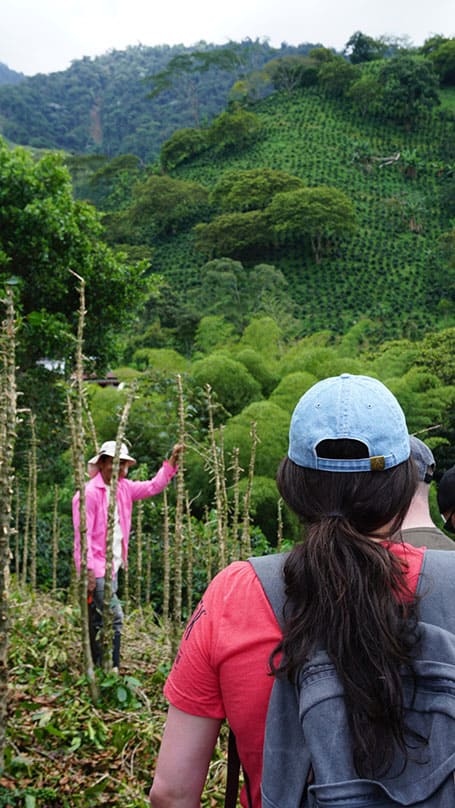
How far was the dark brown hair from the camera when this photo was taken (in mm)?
728

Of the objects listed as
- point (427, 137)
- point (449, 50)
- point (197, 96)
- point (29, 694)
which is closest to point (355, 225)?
point (427, 137)

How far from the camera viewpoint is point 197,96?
6881 cm

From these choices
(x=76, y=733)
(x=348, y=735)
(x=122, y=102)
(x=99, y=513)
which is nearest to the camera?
(x=348, y=735)

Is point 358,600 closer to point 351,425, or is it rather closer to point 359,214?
point 351,425

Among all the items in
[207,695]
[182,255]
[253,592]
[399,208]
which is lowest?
[207,695]

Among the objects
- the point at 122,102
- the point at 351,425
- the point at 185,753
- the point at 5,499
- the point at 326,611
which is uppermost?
the point at 122,102

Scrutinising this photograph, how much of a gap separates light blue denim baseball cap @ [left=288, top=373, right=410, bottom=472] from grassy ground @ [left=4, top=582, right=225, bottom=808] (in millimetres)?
1603

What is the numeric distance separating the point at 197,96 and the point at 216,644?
247ft

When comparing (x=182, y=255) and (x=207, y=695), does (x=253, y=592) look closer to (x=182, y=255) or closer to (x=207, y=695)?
(x=207, y=695)

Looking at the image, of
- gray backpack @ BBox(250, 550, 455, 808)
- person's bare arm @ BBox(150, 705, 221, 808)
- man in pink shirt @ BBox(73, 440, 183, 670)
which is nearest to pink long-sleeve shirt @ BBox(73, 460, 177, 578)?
man in pink shirt @ BBox(73, 440, 183, 670)

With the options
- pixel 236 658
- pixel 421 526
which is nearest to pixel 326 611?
pixel 236 658

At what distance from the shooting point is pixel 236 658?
2.72 ft

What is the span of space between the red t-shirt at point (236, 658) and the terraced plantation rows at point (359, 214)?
22129 mm

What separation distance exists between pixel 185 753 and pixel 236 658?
16cm
